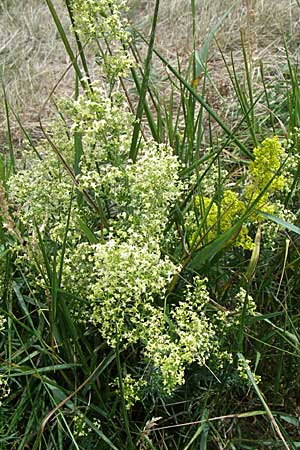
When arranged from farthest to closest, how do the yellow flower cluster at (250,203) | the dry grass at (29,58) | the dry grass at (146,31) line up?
the dry grass at (29,58) → the dry grass at (146,31) → the yellow flower cluster at (250,203)

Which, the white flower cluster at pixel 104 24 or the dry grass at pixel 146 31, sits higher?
the white flower cluster at pixel 104 24

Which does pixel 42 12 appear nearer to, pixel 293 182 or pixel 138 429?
pixel 293 182

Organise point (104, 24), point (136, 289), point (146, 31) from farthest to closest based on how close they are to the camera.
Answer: point (146, 31) → point (104, 24) → point (136, 289)

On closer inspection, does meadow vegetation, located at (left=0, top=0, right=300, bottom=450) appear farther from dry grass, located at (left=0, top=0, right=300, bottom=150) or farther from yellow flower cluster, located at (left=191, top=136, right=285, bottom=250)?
dry grass, located at (left=0, top=0, right=300, bottom=150)

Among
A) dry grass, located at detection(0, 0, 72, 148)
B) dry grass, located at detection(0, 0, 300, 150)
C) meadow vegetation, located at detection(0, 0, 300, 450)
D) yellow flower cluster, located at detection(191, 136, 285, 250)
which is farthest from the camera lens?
dry grass, located at detection(0, 0, 72, 148)

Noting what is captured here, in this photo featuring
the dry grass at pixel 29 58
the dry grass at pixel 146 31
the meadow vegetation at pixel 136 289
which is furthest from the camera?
the dry grass at pixel 29 58

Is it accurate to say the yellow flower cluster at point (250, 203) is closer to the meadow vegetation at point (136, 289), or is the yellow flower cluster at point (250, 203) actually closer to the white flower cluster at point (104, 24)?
the meadow vegetation at point (136, 289)

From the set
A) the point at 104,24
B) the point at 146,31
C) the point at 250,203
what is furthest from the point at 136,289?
the point at 146,31

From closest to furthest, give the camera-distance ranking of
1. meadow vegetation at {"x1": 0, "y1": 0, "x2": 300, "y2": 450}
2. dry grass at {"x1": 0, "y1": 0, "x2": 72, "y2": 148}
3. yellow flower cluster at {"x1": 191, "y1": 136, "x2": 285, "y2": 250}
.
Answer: meadow vegetation at {"x1": 0, "y1": 0, "x2": 300, "y2": 450} < yellow flower cluster at {"x1": 191, "y1": 136, "x2": 285, "y2": 250} < dry grass at {"x1": 0, "y1": 0, "x2": 72, "y2": 148}

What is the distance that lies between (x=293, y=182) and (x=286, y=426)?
884 millimetres

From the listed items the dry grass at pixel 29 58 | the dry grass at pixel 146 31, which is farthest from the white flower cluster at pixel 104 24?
the dry grass at pixel 29 58

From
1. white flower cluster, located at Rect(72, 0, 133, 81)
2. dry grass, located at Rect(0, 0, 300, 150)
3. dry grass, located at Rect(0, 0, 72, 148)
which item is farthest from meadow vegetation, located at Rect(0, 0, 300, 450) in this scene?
dry grass, located at Rect(0, 0, 72, 148)

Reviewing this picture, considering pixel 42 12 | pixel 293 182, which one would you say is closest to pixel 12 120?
pixel 42 12

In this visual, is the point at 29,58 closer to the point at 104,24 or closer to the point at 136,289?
the point at 104,24
